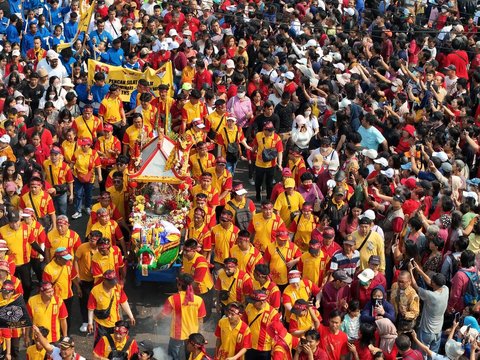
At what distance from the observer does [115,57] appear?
23391 millimetres

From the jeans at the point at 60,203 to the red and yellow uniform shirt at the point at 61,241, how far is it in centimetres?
238

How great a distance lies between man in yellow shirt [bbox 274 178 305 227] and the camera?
17.4 metres

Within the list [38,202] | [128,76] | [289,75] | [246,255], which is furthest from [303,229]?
[128,76]

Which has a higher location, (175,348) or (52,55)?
(52,55)

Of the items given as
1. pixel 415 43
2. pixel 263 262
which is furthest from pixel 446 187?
pixel 415 43

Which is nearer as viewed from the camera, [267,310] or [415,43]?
[267,310]

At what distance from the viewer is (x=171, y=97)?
21406 millimetres

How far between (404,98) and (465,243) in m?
5.90

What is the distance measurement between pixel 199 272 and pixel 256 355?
5.36 ft

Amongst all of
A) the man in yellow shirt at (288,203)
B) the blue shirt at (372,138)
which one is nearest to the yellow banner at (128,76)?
the blue shirt at (372,138)

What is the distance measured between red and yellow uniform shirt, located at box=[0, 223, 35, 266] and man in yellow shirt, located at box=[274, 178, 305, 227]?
360 cm

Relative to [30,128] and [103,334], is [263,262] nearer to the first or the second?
[103,334]

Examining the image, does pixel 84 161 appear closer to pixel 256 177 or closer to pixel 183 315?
pixel 256 177

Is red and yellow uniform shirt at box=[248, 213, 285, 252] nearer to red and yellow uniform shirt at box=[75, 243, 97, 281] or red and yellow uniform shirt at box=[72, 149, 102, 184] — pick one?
red and yellow uniform shirt at box=[75, 243, 97, 281]
